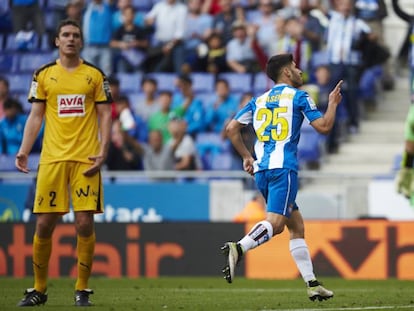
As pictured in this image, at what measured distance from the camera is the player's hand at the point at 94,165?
412 inches

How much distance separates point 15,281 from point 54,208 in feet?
15.3

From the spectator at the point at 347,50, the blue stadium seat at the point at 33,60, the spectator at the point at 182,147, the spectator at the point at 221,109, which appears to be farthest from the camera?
the blue stadium seat at the point at 33,60

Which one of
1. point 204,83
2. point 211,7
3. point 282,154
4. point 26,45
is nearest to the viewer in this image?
point 282,154

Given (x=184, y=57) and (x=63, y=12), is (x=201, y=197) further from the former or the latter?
(x=63, y=12)

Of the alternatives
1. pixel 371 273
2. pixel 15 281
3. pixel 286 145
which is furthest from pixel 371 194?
pixel 286 145

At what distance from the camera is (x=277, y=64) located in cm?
1066

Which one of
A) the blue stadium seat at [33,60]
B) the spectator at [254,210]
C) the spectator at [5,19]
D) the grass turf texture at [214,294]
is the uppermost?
the spectator at [5,19]

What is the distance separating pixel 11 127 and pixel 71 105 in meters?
8.81

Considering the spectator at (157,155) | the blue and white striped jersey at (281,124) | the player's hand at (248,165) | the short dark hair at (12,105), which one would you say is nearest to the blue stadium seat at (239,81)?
the spectator at (157,155)

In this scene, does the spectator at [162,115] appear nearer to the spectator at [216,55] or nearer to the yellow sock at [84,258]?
the spectator at [216,55]

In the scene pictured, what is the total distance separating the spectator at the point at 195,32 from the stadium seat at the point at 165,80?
1.29 ft

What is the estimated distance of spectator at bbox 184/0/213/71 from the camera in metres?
21.2

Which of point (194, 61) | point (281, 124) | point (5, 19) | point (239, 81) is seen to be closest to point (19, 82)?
point (5, 19)

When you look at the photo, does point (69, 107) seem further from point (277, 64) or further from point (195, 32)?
point (195, 32)
